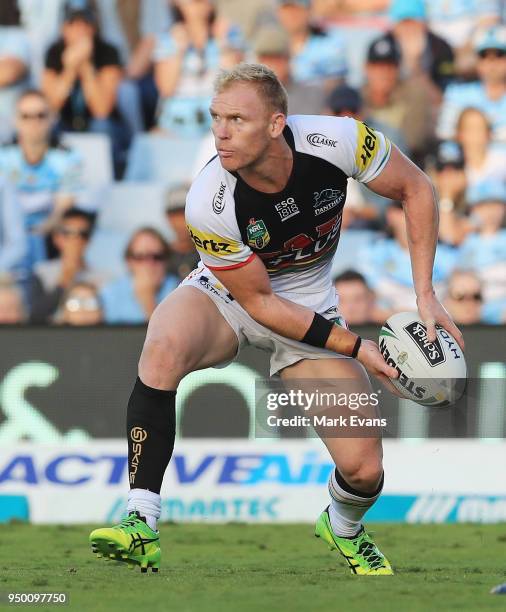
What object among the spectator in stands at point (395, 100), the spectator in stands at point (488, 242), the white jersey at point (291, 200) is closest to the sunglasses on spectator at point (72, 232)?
the spectator in stands at point (395, 100)

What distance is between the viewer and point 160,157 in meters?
10.9

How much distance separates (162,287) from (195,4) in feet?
9.11

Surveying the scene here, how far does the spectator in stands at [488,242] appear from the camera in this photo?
9844 mm

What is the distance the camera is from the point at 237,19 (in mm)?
11156

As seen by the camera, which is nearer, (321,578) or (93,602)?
(93,602)

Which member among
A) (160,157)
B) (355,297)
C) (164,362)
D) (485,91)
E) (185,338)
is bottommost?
(355,297)

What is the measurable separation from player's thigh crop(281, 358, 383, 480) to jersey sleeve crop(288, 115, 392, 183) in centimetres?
88

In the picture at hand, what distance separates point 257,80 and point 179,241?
16.4ft

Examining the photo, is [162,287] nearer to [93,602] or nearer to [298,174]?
[298,174]

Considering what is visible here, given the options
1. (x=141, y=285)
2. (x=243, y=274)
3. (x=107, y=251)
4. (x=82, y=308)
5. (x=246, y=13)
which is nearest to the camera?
(x=243, y=274)

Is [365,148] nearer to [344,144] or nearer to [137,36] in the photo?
[344,144]

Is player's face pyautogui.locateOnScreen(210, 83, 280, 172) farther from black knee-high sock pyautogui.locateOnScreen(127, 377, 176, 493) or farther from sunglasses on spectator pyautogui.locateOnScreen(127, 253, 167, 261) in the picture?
sunglasses on spectator pyautogui.locateOnScreen(127, 253, 167, 261)

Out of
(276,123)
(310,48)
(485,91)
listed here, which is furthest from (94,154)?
(276,123)

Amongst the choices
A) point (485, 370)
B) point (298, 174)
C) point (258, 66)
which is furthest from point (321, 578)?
point (485, 370)
